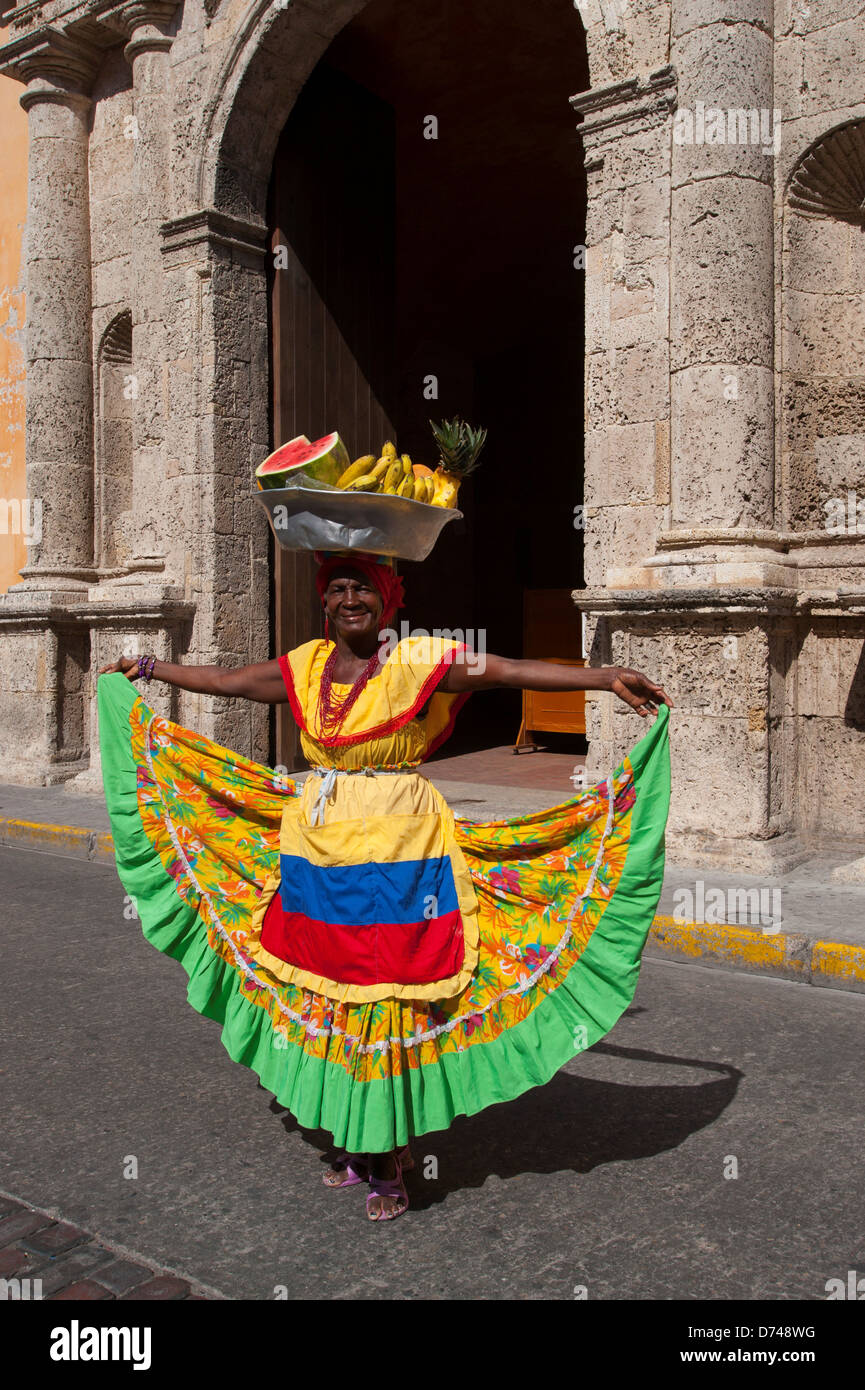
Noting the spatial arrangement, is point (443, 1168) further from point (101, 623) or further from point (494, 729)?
point (494, 729)

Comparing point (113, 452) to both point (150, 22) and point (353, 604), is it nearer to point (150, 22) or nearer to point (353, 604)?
point (150, 22)

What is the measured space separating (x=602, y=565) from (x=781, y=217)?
6.95 ft

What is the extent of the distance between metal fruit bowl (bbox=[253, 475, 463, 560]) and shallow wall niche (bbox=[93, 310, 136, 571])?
25.0 ft

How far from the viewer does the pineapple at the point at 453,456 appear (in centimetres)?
287

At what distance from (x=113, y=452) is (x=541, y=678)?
8.24m

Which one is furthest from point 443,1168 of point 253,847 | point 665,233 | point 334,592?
point 665,233

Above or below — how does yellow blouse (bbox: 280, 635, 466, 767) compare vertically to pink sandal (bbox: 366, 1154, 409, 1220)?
above

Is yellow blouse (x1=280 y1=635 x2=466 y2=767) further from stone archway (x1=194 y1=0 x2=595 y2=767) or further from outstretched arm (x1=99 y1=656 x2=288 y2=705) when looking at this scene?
stone archway (x1=194 y1=0 x2=595 y2=767)

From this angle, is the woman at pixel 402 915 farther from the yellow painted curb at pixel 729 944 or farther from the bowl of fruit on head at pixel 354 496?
the yellow painted curb at pixel 729 944

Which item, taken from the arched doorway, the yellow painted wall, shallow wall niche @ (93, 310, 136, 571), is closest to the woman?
the arched doorway

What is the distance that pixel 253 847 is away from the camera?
323 centimetres

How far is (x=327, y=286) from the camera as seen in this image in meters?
9.36

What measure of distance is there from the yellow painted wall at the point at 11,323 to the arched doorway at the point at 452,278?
3.12 m

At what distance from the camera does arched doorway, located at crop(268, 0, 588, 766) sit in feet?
30.3
